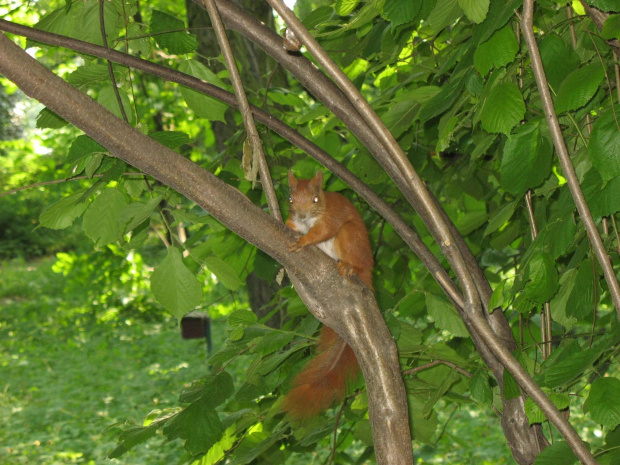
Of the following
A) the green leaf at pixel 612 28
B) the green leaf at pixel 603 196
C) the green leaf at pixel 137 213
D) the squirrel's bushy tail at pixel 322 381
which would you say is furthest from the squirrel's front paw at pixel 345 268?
the green leaf at pixel 612 28

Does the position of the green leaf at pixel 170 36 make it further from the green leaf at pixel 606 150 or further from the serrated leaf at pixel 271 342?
the green leaf at pixel 606 150

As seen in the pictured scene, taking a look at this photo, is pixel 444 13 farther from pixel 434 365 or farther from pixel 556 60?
pixel 434 365

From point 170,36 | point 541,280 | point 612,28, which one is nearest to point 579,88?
point 612,28

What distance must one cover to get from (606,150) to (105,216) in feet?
3.49

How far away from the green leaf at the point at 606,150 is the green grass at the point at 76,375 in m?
3.62

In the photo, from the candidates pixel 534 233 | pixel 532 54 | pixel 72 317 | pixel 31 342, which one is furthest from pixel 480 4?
pixel 72 317

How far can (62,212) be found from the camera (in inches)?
59.6

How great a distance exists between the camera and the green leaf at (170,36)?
1.49m

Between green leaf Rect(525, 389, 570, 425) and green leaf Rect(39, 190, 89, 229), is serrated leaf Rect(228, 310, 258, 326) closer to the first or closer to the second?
green leaf Rect(39, 190, 89, 229)

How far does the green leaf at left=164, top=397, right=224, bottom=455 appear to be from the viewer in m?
1.43

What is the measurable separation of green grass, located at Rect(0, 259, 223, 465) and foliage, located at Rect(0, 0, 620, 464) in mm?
2562

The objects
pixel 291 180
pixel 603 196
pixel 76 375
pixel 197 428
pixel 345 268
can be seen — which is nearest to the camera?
pixel 603 196

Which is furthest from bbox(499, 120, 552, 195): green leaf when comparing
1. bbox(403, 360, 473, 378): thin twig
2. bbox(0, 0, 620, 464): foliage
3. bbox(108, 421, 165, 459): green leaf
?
bbox(108, 421, 165, 459): green leaf

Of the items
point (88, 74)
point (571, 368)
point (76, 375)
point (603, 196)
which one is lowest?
point (571, 368)
